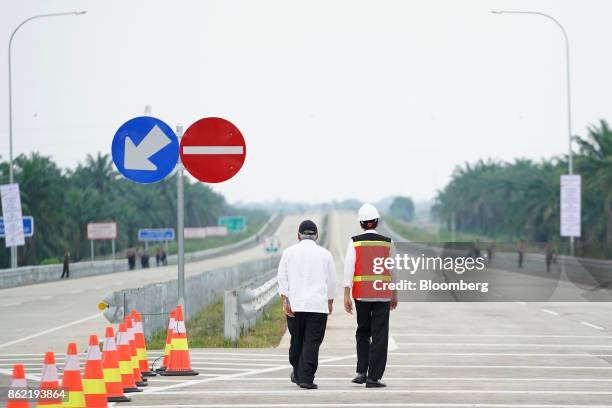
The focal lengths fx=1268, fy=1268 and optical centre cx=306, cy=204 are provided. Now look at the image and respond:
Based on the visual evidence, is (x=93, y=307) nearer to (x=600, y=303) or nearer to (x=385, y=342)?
(x=600, y=303)

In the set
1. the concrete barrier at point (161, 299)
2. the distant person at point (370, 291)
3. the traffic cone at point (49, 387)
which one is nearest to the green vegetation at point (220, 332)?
the concrete barrier at point (161, 299)

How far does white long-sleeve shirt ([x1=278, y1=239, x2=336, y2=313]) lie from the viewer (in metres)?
13.4

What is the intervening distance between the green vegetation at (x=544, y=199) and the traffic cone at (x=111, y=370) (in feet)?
129

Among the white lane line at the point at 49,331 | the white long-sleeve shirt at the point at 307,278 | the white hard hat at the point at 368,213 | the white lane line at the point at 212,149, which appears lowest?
the white lane line at the point at 49,331

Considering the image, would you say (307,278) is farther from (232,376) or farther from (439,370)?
(439,370)

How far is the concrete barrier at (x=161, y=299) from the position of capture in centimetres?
1911

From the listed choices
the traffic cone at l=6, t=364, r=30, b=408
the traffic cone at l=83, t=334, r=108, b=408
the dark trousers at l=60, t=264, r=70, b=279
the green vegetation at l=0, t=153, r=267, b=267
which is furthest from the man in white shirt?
the green vegetation at l=0, t=153, r=267, b=267

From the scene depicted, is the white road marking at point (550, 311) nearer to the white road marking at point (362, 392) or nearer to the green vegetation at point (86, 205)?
the white road marking at point (362, 392)

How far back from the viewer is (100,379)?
36.1 ft

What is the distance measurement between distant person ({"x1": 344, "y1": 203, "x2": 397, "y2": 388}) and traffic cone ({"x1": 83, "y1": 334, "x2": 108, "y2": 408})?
10.3 ft

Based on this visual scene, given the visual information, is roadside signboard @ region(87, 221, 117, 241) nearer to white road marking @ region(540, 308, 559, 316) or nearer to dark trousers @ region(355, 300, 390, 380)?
white road marking @ region(540, 308, 559, 316)

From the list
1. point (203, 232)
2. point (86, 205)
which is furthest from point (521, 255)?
point (203, 232)

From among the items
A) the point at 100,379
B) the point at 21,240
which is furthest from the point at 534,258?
the point at 100,379

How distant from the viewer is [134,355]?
14.0 metres
